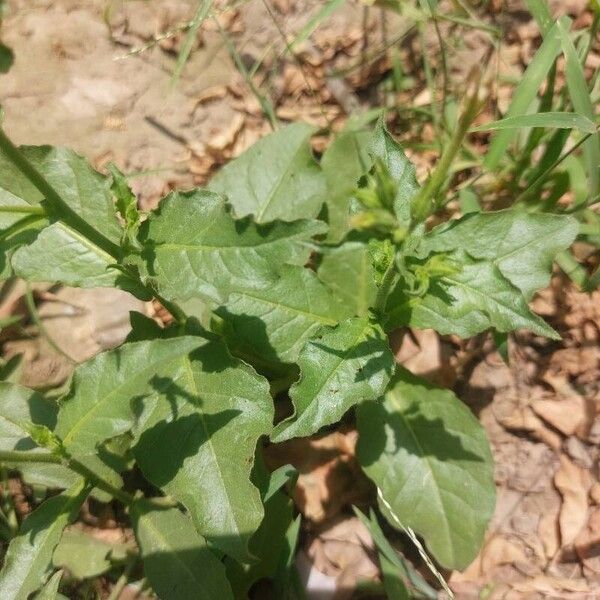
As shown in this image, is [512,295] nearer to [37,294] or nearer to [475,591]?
[475,591]

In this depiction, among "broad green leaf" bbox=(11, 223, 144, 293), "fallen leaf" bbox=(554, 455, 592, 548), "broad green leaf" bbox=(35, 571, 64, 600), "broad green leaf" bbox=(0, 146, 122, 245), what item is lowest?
"fallen leaf" bbox=(554, 455, 592, 548)

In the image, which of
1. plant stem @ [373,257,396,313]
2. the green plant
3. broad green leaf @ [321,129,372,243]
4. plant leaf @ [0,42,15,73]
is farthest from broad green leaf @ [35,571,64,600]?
plant leaf @ [0,42,15,73]

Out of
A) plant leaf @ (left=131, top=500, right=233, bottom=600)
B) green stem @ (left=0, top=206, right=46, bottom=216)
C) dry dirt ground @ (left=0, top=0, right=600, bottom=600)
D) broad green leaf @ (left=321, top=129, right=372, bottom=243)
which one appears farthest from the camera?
broad green leaf @ (left=321, top=129, right=372, bottom=243)

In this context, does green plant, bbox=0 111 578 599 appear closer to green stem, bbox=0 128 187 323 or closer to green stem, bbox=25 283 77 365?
green stem, bbox=0 128 187 323

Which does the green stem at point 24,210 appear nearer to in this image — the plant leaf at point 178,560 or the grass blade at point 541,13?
the plant leaf at point 178,560

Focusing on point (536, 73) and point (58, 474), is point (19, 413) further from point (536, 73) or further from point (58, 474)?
point (536, 73)

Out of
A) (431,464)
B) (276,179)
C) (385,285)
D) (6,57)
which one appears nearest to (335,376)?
(385,285)

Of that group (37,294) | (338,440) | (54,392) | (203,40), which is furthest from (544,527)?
(203,40)
